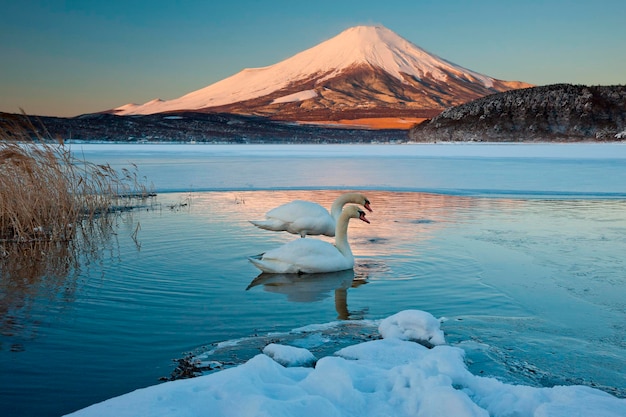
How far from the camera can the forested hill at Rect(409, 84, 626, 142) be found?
158ft

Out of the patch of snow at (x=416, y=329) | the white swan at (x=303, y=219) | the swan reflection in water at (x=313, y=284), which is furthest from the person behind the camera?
the white swan at (x=303, y=219)

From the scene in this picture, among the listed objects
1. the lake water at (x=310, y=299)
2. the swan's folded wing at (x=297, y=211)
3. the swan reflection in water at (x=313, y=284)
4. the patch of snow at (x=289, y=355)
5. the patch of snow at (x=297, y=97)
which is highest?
the patch of snow at (x=297, y=97)

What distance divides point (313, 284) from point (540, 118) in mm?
48497

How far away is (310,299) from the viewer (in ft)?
17.5

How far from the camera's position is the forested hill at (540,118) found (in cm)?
4809

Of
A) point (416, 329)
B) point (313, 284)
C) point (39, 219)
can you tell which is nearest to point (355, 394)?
point (416, 329)

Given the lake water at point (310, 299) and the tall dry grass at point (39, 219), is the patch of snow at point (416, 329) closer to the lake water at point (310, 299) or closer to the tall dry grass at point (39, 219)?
the lake water at point (310, 299)

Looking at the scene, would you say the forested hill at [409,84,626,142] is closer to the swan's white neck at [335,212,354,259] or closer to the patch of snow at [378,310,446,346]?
the swan's white neck at [335,212,354,259]

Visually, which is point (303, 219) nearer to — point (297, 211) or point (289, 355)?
point (297, 211)

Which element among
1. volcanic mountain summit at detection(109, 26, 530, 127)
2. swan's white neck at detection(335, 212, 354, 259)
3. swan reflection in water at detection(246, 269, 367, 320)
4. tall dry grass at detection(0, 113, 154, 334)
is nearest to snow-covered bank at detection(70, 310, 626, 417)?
swan reflection in water at detection(246, 269, 367, 320)

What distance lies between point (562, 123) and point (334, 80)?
96583 mm

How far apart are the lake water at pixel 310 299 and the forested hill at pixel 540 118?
40445 mm

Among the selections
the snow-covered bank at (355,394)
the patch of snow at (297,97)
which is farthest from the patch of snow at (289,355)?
the patch of snow at (297,97)

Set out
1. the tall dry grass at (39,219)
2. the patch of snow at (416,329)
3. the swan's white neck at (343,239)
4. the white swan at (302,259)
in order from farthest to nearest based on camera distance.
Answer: the tall dry grass at (39,219) → the swan's white neck at (343,239) → the white swan at (302,259) → the patch of snow at (416,329)
